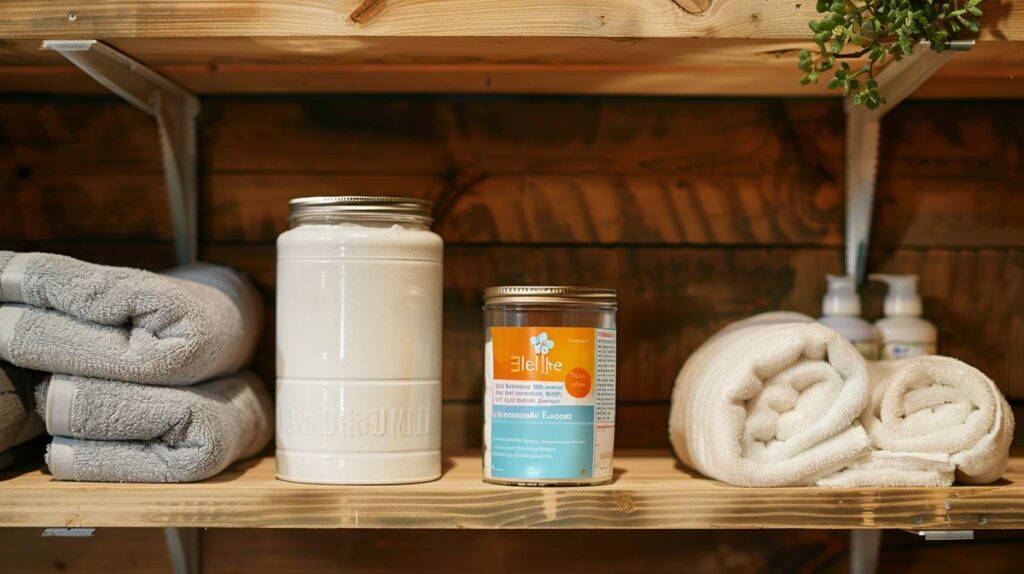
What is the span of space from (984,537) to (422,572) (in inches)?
21.9

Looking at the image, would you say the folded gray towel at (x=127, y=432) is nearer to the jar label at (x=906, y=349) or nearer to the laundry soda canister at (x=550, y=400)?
the laundry soda canister at (x=550, y=400)

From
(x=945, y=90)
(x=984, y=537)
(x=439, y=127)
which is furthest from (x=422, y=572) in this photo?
(x=945, y=90)

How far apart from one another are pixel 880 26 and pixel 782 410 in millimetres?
292

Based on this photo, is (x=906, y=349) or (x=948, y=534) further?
(x=906, y=349)

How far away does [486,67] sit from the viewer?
0.85 m

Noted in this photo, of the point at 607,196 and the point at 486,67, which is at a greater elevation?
the point at 486,67

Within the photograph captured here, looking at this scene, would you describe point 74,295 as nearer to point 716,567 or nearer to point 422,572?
point 422,572

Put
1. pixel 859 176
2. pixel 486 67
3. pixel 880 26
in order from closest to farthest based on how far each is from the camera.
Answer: pixel 880 26 → pixel 486 67 → pixel 859 176

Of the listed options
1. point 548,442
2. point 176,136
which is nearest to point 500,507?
point 548,442

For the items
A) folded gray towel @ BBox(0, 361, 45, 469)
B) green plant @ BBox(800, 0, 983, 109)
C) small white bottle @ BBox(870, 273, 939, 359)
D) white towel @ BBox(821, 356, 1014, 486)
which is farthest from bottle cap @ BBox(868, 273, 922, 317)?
folded gray towel @ BBox(0, 361, 45, 469)

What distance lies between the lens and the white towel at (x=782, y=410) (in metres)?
0.73

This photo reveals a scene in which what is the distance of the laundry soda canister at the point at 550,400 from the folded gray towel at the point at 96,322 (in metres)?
0.23

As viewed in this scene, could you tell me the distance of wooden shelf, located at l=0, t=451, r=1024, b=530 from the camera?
70 cm

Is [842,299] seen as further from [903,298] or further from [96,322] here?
[96,322]
